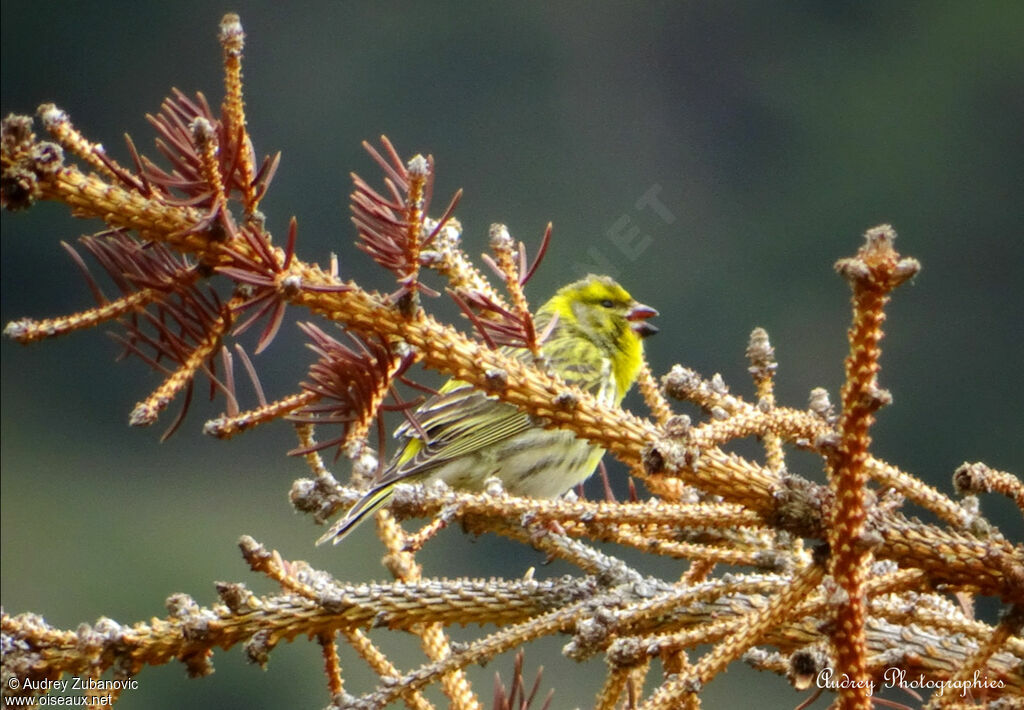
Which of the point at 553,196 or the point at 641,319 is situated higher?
the point at 553,196

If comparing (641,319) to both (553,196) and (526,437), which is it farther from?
(553,196)

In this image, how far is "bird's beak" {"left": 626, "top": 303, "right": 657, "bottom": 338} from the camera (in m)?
2.04

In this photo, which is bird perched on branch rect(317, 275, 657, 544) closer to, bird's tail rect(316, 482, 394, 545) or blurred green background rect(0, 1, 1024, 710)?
bird's tail rect(316, 482, 394, 545)

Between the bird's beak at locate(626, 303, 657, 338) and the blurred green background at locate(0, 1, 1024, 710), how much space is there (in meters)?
5.54

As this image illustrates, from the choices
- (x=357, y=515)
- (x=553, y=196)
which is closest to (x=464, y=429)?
(x=357, y=515)

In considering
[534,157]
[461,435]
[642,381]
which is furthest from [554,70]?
[642,381]

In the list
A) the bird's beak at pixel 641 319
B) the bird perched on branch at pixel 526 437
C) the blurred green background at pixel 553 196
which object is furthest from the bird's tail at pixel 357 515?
the blurred green background at pixel 553 196

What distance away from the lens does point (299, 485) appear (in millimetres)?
947

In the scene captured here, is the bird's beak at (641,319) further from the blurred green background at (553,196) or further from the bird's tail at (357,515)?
the blurred green background at (553,196)

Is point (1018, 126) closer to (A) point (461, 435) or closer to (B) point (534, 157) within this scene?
(B) point (534, 157)

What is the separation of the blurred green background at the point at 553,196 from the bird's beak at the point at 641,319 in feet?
18.2

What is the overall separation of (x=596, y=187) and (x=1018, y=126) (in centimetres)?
485

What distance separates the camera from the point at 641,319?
218cm

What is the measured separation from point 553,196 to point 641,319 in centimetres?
799
